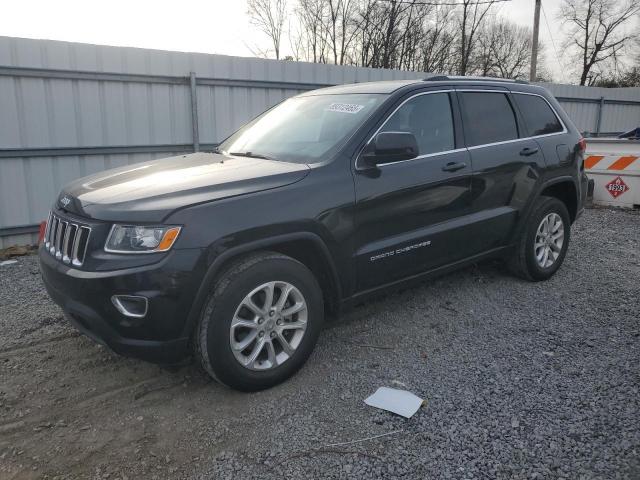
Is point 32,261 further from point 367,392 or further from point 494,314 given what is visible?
point 494,314

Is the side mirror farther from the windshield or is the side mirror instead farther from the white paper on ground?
the white paper on ground

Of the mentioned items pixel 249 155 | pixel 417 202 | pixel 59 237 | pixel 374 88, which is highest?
pixel 374 88

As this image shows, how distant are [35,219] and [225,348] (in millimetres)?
Result: 4963

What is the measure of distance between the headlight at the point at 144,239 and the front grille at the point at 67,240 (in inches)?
8.5

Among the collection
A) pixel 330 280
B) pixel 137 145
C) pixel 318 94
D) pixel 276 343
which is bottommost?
pixel 276 343

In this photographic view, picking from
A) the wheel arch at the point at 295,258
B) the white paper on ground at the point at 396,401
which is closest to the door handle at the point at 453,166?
the wheel arch at the point at 295,258

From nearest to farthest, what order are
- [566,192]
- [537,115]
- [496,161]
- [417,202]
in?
[417,202], [496,161], [537,115], [566,192]

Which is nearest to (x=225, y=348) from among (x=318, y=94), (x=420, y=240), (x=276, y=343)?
(x=276, y=343)

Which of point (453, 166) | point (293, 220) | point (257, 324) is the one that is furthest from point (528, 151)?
point (257, 324)

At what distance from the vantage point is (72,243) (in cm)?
286

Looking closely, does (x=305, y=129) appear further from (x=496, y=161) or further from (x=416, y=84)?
(x=496, y=161)

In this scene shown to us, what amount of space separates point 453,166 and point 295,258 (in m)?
1.49

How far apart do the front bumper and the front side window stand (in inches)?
71.3

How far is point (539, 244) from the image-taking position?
16.0ft
